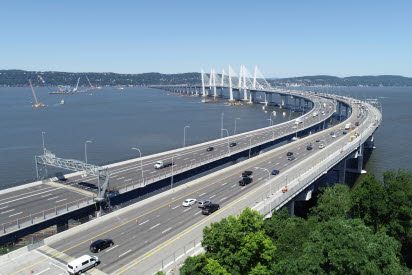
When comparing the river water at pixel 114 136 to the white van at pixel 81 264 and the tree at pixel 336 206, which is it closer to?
the white van at pixel 81 264

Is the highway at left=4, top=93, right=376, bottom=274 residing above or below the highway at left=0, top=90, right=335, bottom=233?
below

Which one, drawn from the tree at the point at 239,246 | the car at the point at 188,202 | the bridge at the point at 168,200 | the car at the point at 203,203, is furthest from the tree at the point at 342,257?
the car at the point at 188,202

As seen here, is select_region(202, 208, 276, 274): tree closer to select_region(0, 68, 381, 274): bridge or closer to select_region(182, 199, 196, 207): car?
select_region(0, 68, 381, 274): bridge

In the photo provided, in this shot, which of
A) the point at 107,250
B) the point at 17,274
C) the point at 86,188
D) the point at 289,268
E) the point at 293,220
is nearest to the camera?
the point at 289,268

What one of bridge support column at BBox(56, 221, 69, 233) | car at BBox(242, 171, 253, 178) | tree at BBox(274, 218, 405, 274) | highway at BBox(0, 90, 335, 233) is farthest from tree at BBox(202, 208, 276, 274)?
car at BBox(242, 171, 253, 178)

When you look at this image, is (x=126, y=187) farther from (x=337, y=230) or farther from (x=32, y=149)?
(x=32, y=149)

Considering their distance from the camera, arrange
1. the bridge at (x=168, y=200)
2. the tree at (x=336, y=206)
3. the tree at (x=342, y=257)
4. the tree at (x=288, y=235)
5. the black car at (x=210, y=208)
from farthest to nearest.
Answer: the black car at (x=210, y=208) → the tree at (x=336, y=206) → the bridge at (x=168, y=200) → the tree at (x=288, y=235) → the tree at (x=342, y=257)

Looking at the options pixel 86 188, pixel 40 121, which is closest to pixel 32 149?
pixel 86 188
